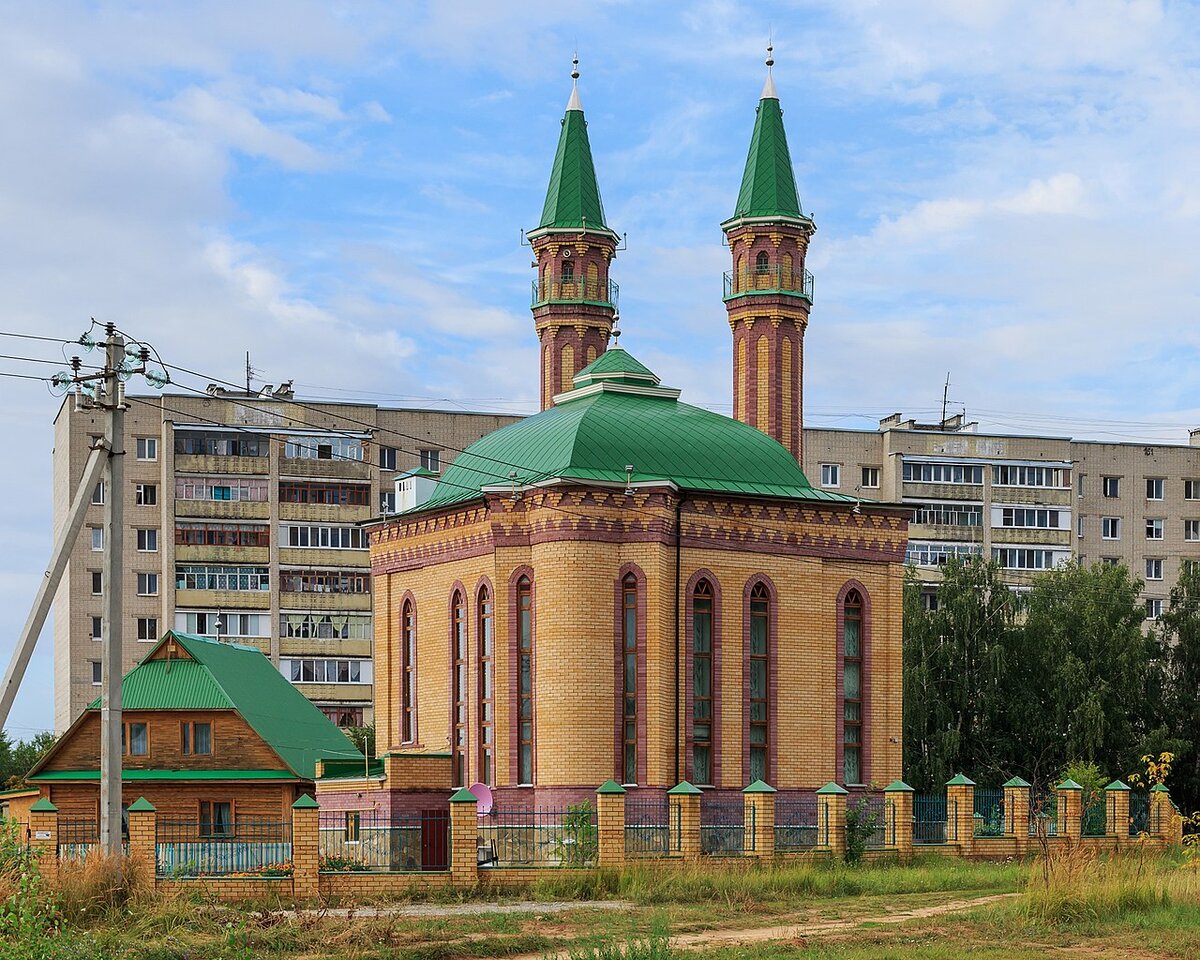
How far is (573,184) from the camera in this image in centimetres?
4072

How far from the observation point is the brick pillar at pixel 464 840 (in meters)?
26.2

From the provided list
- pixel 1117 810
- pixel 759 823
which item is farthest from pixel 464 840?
pixel 1117 810

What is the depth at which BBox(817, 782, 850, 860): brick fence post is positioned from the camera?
29.4 meters

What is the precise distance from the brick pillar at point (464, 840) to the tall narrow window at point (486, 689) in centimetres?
672

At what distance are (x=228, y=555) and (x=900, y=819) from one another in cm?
3826

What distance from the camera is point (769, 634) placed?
34094 mm

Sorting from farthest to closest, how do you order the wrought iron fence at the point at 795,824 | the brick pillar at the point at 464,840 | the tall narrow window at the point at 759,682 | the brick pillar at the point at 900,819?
the tall narrow window at the point at 759,682 → the brick pillar at the point at 900,819 → the wrought iron fence at the point at 795,824 → the brick pillar at the point at 464,840

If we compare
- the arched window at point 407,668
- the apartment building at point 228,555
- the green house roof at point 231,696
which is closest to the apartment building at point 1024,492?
the apartment building at point 228,555

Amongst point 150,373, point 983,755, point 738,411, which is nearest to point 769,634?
point 738,411

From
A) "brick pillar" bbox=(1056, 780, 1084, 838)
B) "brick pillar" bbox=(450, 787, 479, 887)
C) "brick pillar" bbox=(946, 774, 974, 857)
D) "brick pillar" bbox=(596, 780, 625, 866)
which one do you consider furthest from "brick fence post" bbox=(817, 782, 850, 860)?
"brick pillar" bbox=(450, 787, 479, 887)

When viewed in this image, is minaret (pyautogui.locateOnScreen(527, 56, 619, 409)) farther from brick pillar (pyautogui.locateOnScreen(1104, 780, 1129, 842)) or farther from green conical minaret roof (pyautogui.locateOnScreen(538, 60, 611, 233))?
brick pillar (pyautogui.locateOnScreen(1104, 780, 1129, 842))

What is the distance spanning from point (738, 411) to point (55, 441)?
1486 inches

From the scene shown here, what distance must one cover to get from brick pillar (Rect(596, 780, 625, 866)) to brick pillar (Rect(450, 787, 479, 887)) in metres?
1.90

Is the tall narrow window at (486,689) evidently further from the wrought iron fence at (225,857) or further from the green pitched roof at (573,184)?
the green pitched roof at (573,184)
